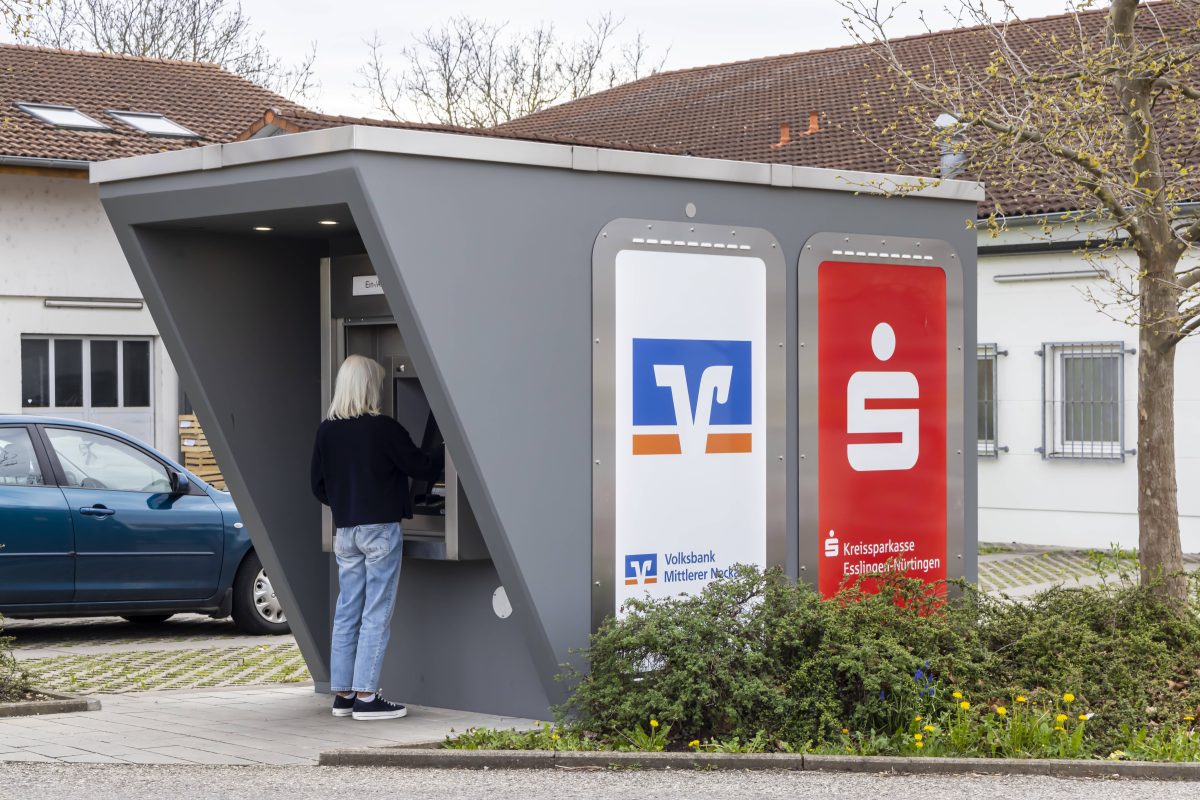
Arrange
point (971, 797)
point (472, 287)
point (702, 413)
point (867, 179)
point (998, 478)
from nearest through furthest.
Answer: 1. point (971, 797)
2. point (472, 287)
3. point (702, 413)
4. point (867, 179)
5. point (998, 478)

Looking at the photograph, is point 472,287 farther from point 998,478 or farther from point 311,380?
point 998,478

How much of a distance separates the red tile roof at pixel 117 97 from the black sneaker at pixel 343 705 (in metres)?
16.3

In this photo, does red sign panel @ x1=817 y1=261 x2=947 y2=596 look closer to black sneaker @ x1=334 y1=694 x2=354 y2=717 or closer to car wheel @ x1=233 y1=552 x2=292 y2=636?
black sneaker @ x1=334 y1=694 x2=354 y2=717

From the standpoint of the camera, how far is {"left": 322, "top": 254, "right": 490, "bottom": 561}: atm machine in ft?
28.4

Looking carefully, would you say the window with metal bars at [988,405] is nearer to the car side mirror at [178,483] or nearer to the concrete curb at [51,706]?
the car side mirror at [178,483]

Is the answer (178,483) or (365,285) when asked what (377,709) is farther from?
(178,483)

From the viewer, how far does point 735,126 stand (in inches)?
1210

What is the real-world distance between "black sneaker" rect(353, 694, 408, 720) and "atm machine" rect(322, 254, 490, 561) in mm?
718

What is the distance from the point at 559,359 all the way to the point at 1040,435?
14641 mm

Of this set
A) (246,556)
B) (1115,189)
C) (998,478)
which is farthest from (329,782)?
(998,478)

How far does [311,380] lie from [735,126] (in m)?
22.0

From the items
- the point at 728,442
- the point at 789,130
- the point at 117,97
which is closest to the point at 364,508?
the point at 728,442

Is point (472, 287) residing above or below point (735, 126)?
below

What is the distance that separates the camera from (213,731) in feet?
28.3
